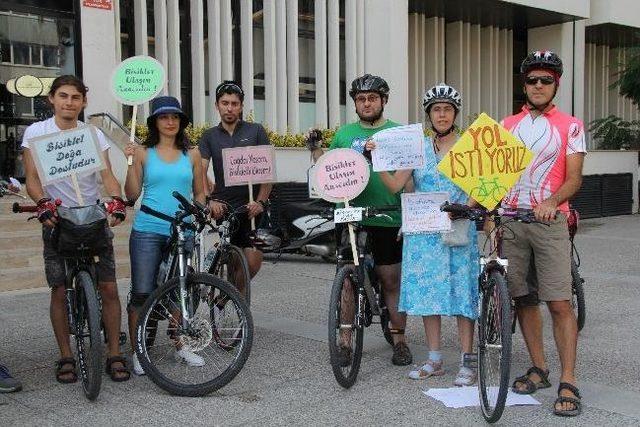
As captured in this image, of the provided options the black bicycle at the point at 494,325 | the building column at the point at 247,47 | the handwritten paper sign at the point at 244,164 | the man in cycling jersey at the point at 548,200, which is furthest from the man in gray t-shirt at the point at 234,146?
the building column at the point at 247,47

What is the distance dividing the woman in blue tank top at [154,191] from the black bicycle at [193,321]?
0.14m

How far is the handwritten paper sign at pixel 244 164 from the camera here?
5984 mm

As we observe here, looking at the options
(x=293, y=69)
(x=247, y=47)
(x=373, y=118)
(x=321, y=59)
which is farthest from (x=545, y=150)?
(x=321, y=59)

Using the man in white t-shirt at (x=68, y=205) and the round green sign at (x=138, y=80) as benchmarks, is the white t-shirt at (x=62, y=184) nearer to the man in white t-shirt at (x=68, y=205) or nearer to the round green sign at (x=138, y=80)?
the man in white t-shirt at (x=68, y=205)

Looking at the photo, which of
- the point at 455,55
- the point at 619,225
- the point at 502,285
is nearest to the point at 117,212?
the point at 502,285

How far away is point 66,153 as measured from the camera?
484 cm

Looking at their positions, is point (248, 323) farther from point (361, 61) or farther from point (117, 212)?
point (361, 61)

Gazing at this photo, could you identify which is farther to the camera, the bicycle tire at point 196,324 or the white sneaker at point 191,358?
the white sneaker at point 191,358

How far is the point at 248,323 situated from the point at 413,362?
1424 mm

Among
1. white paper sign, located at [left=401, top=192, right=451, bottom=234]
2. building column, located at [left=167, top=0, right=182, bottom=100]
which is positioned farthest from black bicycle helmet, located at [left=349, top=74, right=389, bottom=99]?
building column, located at [left=167, top=0, right=182, bottom=100]

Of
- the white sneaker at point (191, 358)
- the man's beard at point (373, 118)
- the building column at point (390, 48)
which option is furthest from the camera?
the building column at point (390, 48)

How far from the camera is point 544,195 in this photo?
4.72 m

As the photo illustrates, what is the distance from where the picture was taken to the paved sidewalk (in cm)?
444

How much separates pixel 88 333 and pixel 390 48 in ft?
37.5
